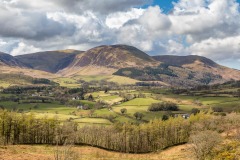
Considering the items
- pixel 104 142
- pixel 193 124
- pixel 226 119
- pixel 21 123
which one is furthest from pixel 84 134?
pixel 226 119

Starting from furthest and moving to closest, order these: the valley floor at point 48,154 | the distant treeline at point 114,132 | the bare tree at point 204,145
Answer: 1. the distant treeline at point 114,132
2. the bare tree at point 204,145
3. the valley floor at point 48,154

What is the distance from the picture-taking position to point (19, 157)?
56.1m

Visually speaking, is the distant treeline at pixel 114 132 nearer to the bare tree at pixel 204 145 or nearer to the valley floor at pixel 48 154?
the valley floor at pixel 48 154

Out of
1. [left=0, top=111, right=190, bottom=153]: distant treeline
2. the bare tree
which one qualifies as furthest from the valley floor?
[left=0, top=111, right=190, bottom=153]: distant treeline

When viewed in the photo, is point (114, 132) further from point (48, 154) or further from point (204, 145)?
point (204, 145)

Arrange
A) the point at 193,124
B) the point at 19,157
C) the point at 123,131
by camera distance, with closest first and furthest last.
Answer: the point at 19,157 → the point at 123,131 → the point at 193,124

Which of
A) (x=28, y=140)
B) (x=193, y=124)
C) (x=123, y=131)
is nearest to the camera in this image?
(x=28, y=140)

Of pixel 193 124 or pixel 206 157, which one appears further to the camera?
pixel 193 124

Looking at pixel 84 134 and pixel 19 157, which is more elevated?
pixel 19 157

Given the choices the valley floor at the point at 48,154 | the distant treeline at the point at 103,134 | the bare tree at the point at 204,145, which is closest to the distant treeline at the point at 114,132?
the distant treeline at the point at 103,134

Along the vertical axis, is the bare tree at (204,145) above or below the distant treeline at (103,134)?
above

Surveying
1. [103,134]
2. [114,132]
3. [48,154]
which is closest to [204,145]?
[48,154]

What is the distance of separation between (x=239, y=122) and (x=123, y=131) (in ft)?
193

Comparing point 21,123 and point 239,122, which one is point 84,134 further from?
point 239,122
